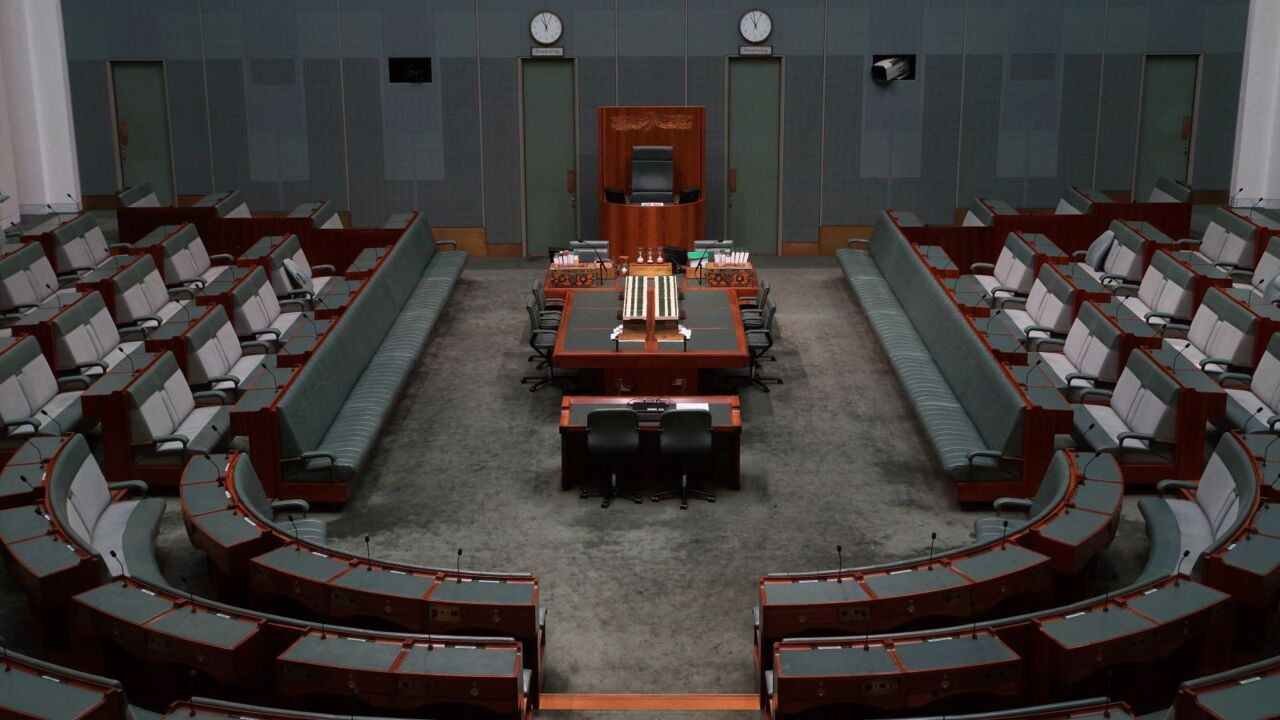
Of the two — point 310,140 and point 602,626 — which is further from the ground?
point 310,140

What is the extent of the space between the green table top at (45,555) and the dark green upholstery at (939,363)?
6.16m

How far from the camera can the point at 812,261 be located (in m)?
18.4

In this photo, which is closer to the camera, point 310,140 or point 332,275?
point 332,275

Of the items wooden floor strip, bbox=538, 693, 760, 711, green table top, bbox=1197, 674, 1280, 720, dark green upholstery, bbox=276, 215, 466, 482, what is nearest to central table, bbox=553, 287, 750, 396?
dark green upholstery, bbox=276, 215, 466, 482

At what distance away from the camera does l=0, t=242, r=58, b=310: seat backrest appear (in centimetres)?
1370

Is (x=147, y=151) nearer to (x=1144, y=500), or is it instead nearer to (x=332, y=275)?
(x=332, y=275)

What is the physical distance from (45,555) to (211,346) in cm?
427

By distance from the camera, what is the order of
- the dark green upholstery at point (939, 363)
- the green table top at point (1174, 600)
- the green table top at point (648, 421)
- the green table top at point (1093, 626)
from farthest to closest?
the green table top at point (648, 421) → the dark green upholstery at point (939, 363) → the green table top at point (1174, 600) → the green table top at point (1093, 626)

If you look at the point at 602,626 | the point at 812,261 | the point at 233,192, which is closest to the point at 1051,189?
the point at 812,261

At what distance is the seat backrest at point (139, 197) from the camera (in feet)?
56.0

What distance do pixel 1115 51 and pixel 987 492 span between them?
30.7 feet

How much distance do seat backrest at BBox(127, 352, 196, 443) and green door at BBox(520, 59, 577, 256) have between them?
747 centimetres

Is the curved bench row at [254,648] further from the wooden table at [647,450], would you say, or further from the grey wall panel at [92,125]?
the grey wall panel at [92,125]

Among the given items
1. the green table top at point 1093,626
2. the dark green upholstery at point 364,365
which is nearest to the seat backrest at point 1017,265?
the dark green upholstery at point 364,365
